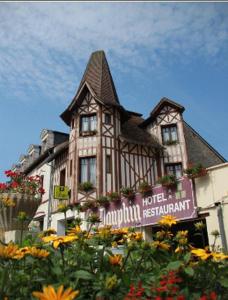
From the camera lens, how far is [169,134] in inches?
750

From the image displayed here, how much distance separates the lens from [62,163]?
18641 mm

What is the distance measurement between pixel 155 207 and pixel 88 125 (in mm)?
8248

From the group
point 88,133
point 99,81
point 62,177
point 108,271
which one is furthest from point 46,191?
point 108,271

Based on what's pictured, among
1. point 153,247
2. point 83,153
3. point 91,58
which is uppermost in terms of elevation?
point 91,58

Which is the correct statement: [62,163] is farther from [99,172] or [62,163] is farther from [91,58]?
[91,58]

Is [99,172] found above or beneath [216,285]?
above

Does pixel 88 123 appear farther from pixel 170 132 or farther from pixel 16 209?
pixel 16 209

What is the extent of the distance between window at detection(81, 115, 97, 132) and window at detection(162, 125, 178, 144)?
4.37 m

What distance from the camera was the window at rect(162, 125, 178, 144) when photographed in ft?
61.4

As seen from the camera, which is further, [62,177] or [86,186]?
[62,177]

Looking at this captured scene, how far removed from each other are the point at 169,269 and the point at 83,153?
1502 centimetres

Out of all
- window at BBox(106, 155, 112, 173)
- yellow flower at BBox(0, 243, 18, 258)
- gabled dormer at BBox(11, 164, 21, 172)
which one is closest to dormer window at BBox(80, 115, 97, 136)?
window at BBox(106, 155, 112, 173)

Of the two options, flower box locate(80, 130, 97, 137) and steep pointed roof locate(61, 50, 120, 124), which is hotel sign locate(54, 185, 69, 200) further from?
steep pointed roof locate(61, 50, 120, 124)

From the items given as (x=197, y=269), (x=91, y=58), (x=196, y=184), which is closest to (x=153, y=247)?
(x=197, y=269)
